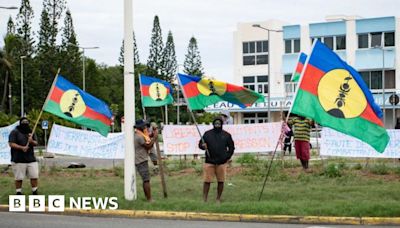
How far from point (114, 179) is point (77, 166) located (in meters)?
5.96

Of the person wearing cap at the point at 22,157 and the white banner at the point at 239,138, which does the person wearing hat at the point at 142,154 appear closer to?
the person wearing cap at the point at 22,157

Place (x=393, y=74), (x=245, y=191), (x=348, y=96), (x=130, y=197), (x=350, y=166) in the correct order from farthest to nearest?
(x=393, y=74) < (x=350, y=166) < (x=245, y=191) < (x=130, y=197) < (x=348, y=96)

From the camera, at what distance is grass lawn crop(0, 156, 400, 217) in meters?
12.8

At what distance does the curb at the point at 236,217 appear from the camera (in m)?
12.0

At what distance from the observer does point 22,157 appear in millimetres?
15094

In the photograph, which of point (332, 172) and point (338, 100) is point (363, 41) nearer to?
point (332, 172)

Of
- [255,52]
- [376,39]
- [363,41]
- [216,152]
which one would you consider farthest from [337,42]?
[216,152]

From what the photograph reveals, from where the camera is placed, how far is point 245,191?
51.0ft

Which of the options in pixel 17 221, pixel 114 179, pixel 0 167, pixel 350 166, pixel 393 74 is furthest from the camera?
pixel 393 74

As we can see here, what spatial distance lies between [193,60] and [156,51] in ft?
28.3

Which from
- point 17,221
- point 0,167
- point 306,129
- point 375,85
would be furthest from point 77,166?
point 375,85

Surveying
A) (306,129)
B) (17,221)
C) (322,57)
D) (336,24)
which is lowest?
(17,221)

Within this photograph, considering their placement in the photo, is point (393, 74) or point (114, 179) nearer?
point (114, 179)

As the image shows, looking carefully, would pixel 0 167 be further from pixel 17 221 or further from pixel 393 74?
pixel 393 74
